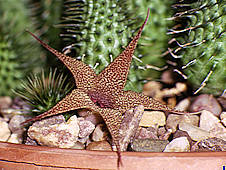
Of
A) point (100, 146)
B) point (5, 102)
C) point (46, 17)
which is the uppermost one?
point (46, 17)

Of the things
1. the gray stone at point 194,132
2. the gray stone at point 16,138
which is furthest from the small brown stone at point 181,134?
the gray stone at point 16,138

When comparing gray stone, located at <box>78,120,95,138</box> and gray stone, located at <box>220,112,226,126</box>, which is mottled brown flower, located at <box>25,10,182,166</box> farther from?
gray stone, located at <box>220,112,226,126</box>

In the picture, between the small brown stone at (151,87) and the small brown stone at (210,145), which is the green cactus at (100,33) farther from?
the small brown stone at (210,145)

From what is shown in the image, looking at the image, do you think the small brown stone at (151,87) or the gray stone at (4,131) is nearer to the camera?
the gray stone at (4,131)

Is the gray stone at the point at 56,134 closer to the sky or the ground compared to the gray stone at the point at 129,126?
closer to the ground

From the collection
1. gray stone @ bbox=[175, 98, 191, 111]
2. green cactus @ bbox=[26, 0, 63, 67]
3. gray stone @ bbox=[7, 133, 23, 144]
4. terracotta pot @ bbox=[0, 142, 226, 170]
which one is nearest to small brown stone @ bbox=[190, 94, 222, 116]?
gray stone @ bbox=[175, 98, 191, 111]

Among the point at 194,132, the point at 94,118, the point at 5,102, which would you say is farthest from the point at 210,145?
the point at 5,102

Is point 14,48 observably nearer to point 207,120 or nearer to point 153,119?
point 153,119
